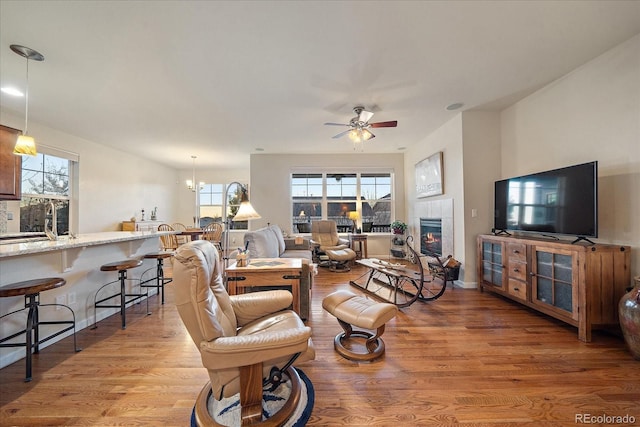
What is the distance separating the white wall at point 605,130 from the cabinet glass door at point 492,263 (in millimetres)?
922

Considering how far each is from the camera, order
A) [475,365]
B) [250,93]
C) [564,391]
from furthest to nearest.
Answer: [250,93]
[475,365]
[564,391]

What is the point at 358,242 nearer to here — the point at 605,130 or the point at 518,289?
the point at 518,289

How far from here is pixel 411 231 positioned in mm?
5867

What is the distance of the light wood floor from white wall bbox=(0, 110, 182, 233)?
368cm

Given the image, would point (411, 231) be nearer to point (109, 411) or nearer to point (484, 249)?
point (484, 249)

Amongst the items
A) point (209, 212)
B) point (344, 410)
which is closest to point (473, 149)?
point (344, 410)

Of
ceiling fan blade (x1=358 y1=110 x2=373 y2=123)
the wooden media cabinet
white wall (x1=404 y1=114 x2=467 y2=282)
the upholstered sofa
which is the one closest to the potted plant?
white wall (x1=404 y1=114 x2=467 y2=282)

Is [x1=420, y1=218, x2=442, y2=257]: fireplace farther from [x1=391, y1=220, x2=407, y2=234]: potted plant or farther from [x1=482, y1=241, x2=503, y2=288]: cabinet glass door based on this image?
[x1=482, y1=241, x2=503, y2=288]: cabinet glass door

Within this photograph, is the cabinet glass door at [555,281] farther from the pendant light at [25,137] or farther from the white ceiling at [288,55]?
the pendant light at [25,137]

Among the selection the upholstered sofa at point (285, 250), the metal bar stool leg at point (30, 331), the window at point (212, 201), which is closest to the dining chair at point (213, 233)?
the window at point (212, 201)

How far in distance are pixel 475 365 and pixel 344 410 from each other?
3.65 ft

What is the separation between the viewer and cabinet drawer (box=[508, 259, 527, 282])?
2.80m

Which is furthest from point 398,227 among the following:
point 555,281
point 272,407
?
point 272,407

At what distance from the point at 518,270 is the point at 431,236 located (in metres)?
2.01
